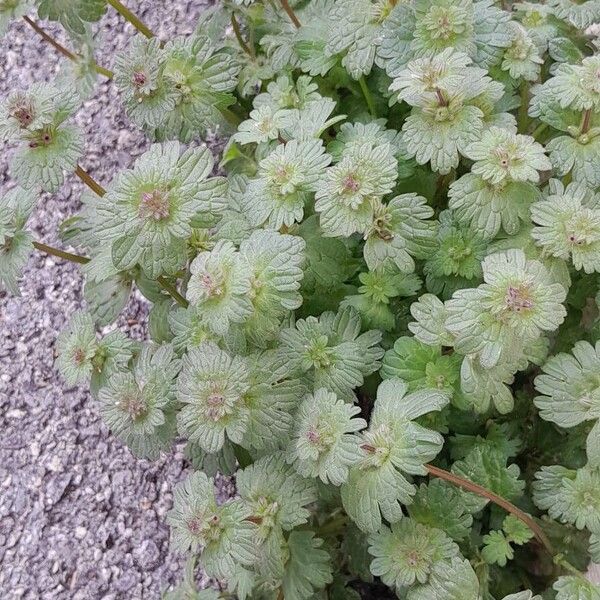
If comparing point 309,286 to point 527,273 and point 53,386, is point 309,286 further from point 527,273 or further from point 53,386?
point 53,386

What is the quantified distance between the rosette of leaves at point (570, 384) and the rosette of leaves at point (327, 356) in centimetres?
41

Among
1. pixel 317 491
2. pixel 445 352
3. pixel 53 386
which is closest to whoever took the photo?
pixel 317 491

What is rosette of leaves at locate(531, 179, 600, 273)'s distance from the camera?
5.37 ft

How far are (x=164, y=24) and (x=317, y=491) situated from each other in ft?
7.14

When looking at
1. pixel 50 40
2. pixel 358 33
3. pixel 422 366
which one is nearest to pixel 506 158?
pixel 422 366

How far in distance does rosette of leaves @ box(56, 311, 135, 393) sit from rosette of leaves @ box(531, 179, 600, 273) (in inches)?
43.0

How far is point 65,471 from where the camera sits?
2.53m

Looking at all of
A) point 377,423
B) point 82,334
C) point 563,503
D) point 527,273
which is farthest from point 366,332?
point 82,334

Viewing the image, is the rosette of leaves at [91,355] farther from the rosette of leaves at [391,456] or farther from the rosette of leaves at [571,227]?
the rosette of leaves at [571,227]

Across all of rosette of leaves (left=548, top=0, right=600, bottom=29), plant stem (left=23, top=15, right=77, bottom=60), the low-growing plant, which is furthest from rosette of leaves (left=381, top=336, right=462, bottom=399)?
plant stem (left=23, top=15, right=77, bottom=60)

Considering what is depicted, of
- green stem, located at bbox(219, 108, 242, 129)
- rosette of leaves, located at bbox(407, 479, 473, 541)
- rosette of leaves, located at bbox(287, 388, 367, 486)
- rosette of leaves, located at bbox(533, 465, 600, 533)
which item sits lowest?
rosette of leaves, located at bbox(533, 465, 600, 533)

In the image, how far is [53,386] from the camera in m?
2.65

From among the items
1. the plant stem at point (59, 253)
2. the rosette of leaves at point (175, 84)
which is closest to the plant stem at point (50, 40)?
the rosette of leaves at point (175, 84)

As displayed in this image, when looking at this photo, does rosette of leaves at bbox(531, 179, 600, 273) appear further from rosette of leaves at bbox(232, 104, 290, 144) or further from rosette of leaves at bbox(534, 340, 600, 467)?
rosette of leaves at bbox(232, 104, 290, 144)
